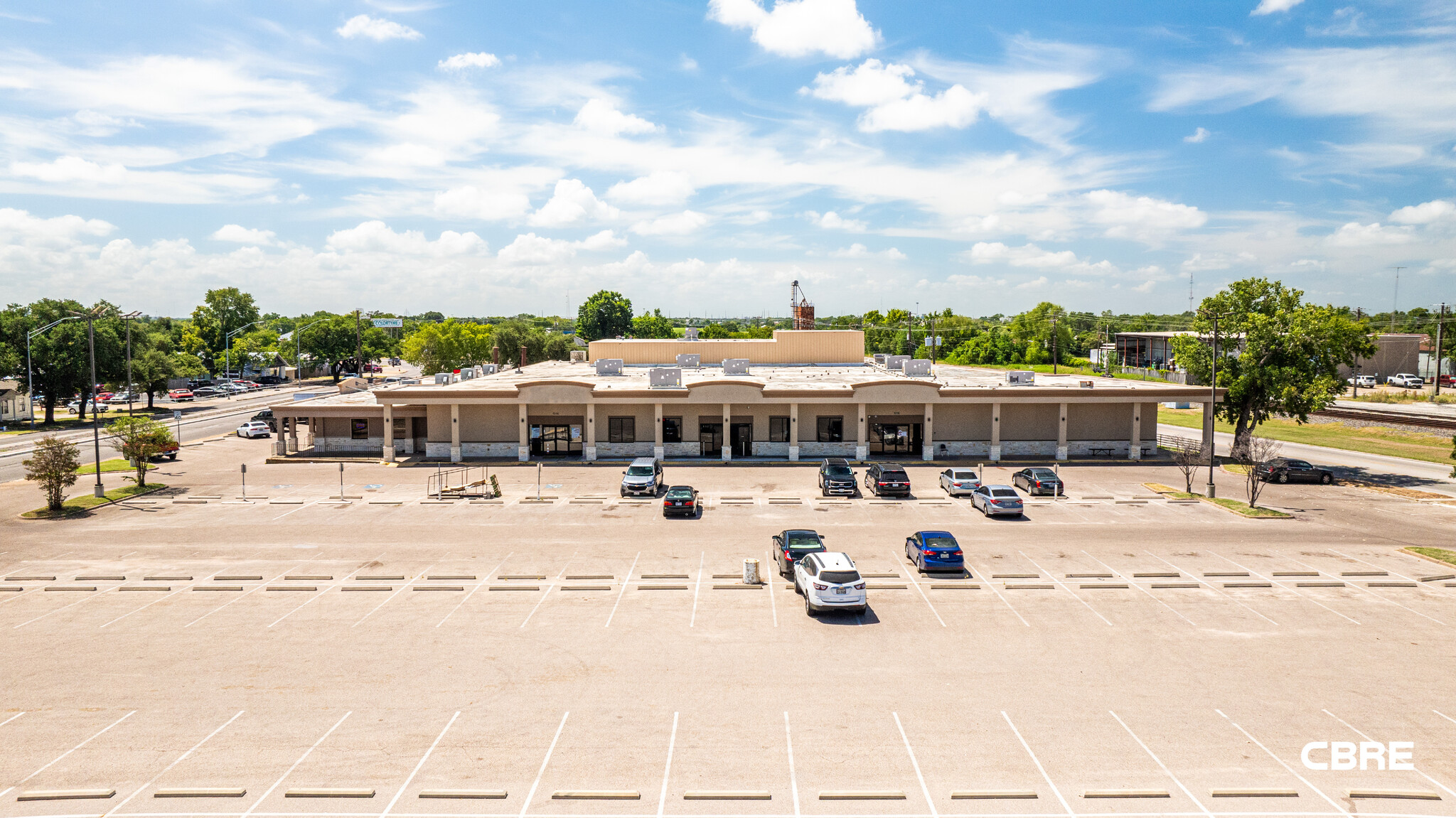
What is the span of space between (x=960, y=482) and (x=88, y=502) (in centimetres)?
4699

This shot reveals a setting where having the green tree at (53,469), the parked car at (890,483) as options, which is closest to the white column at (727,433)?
the parked car at (890,483)

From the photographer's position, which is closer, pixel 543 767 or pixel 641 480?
pixel 543 767

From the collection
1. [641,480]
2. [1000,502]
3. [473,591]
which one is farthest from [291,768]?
[1000,502]

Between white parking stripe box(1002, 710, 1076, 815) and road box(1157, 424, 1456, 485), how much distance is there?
47889mm

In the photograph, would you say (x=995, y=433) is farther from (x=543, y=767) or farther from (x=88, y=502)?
(x=88, y=502)

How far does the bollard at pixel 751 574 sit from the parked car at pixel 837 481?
50.0 ft

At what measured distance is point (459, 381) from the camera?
62.2 meters

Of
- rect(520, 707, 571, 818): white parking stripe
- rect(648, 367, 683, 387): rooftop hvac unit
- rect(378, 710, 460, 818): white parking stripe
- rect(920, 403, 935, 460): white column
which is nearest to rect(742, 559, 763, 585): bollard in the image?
rect(520, 707, 571, 818): white parking stripe

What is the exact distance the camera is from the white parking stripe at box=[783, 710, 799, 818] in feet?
44.7

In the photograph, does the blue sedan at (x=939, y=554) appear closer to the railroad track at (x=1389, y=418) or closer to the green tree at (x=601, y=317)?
the railroad track at (x=1389, y=418)

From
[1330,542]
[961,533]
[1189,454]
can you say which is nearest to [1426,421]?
[1189,454]

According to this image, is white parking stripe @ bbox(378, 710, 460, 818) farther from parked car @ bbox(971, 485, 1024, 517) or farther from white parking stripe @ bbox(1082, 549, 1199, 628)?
parked car @ bbox(971, 485, 1024, 517)

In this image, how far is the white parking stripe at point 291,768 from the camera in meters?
13.6

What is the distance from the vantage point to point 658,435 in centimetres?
5225
